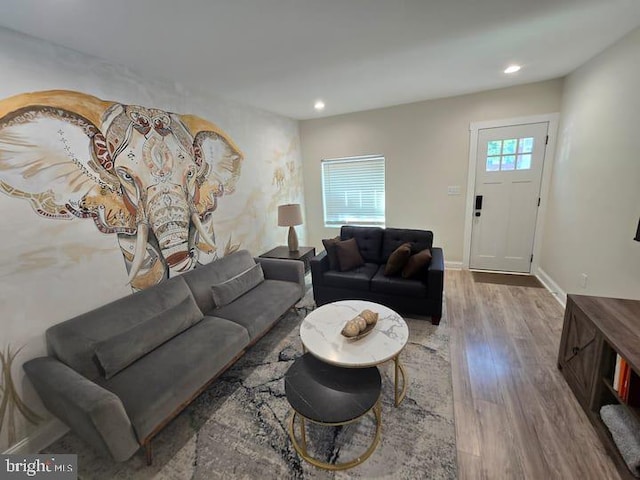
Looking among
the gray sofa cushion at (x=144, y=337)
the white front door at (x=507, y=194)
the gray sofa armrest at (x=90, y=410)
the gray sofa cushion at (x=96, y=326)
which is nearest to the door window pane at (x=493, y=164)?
the white front door at (x=507, y=194)

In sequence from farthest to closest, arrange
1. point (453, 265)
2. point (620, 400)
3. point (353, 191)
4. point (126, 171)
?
point (353, 191), point (453, 265), point (126, 171), point (620, 400)

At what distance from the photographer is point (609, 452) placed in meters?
1.44

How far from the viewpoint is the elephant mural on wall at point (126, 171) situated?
1.64 metres

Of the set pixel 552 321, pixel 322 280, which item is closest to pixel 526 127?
pixel 552 321

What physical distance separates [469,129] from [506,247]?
1.73 m

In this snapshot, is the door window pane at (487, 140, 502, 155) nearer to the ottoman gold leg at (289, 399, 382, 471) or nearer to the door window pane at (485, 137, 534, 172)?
the door window pane at (485, 137, 534, 172)

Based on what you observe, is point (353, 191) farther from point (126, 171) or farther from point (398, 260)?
point (126, 171)

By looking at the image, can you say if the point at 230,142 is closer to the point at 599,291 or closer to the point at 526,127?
the point at 526,127

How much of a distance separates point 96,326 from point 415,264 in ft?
8.67

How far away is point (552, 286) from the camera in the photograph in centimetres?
325

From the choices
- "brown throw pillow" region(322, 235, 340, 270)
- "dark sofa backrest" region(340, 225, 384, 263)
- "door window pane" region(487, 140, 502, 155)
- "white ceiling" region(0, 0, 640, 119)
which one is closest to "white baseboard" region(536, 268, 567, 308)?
"door window pane" region(487, 140, 502, 155)

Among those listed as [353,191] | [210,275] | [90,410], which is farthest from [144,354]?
[353,191]

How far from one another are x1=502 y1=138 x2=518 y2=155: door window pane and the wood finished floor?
1953 mm

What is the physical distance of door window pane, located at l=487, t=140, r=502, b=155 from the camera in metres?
3.59
